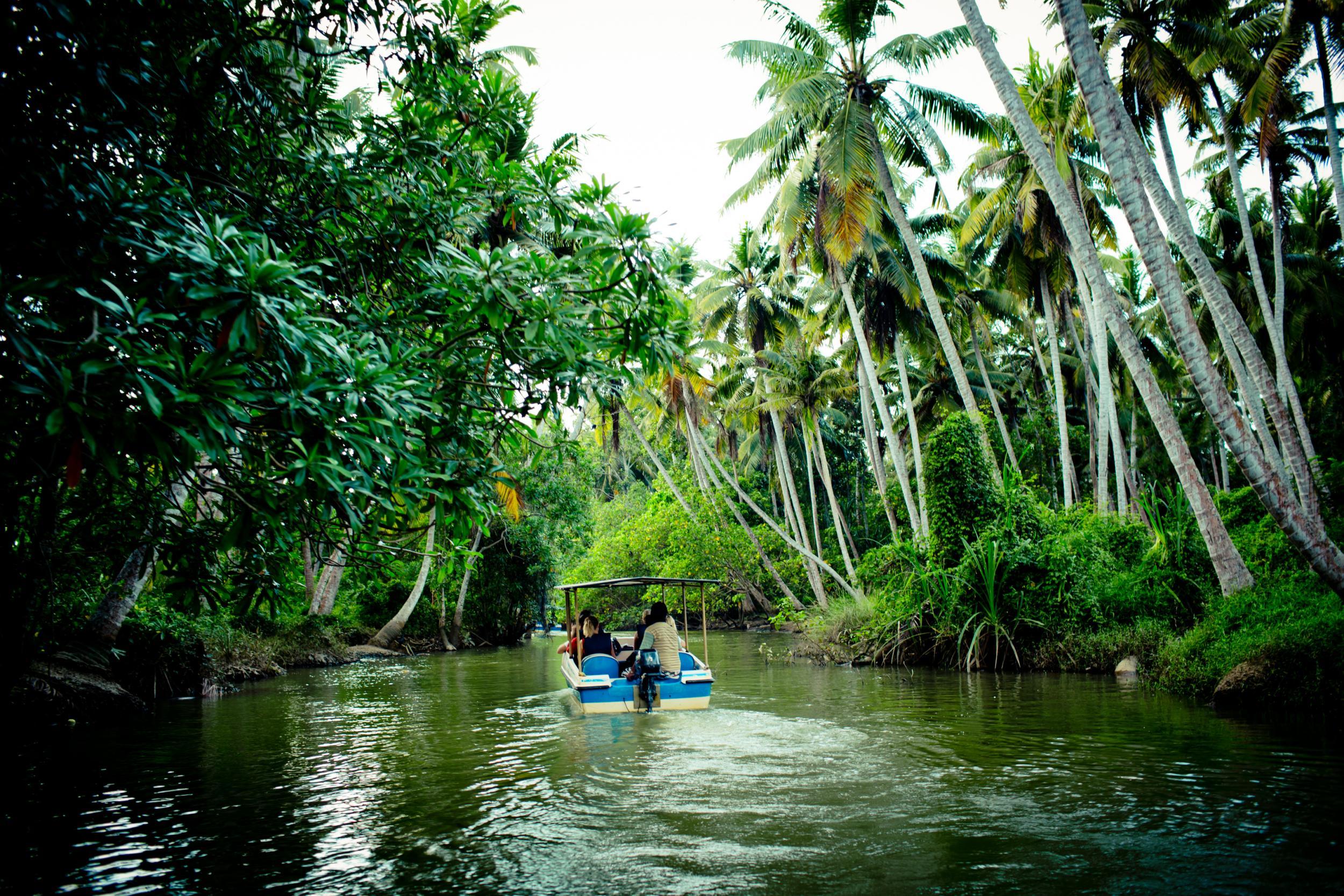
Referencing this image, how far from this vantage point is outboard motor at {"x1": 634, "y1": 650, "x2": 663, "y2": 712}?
12508mm

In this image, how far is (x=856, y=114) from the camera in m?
18.5

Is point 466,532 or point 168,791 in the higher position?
point 466,532

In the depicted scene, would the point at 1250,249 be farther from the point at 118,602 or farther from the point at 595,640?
the point at 118,602

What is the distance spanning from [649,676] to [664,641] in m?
0.84

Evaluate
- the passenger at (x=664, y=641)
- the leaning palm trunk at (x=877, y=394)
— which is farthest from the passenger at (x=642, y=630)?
the leaning palm trunk at (x=877, y=394)

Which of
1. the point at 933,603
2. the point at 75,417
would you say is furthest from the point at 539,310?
the point at 933,603

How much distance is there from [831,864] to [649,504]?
102 ft

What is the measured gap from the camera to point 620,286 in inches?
259

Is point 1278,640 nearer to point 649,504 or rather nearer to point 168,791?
point 168,791

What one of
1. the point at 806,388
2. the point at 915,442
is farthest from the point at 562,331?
the point at 806,388

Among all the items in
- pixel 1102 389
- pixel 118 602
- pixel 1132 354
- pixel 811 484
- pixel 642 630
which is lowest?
pixel 642 630

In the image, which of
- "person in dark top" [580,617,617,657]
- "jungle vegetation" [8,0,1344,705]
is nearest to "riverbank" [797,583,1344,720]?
"jungle vegetation" [8,0,1344,705]

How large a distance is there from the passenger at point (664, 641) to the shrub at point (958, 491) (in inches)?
252

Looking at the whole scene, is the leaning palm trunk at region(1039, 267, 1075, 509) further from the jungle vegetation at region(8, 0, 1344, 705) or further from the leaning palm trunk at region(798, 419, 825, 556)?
the leaning palm trunk at region(798, 419, 825, 556)
